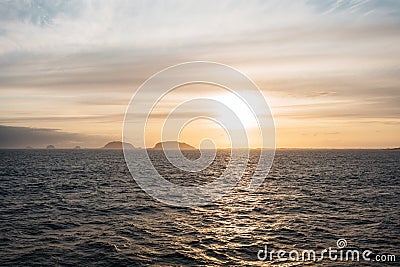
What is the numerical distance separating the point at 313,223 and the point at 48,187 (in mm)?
44466

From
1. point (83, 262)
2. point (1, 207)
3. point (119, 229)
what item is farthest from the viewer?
point (1, 207)

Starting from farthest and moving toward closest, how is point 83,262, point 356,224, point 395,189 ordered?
point 395,189
point 356,224
point 83,262

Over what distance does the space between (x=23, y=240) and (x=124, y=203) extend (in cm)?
1671

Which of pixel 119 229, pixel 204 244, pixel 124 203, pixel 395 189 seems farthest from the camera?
pixel 395 189

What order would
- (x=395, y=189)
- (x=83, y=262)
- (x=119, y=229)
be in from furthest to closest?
(x=395, y=189) < (x=119, y=229) < (x=83, y=262)

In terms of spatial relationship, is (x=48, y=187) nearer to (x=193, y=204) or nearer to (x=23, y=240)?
(x=193, y=204)

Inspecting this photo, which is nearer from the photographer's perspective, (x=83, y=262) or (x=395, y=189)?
(x=83, y=262)

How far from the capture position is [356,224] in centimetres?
3191

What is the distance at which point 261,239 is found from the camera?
27.2 meters

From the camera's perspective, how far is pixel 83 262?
2209cm

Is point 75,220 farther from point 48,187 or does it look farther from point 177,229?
point 48,187

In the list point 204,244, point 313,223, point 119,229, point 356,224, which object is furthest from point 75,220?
point 356,224

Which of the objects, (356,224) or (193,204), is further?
(193,204)

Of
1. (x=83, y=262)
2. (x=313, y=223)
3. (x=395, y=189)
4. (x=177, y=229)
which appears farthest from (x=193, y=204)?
(x=395, y=189)
